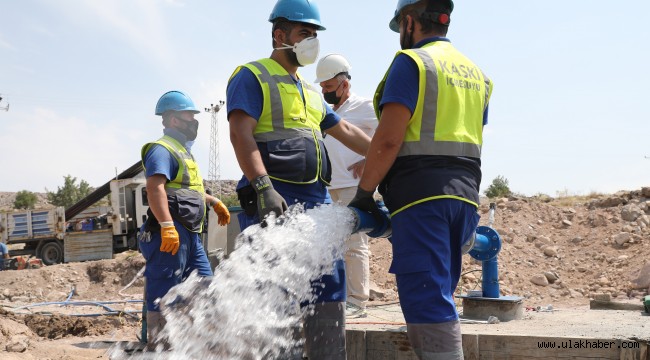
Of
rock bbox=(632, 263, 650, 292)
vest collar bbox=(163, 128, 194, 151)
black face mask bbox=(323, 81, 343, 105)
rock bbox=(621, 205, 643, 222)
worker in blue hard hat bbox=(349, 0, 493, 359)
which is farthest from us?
rock bbox=(621, 205, 643, 222)

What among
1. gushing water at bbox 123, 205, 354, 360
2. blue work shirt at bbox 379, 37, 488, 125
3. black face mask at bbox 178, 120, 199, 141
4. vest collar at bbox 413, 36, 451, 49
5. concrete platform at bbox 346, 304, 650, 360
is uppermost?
vest collar at bbox 413, 36, 451, 49

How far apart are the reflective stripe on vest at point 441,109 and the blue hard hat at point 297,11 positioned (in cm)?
74

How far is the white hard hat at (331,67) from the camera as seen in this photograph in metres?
5.61

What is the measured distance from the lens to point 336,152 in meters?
5.75

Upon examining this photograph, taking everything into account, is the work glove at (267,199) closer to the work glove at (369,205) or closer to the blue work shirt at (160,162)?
the work glove at (369,205)

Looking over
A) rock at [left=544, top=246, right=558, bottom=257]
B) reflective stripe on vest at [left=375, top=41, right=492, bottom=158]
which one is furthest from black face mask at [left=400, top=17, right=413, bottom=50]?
rock at [left=544, top=246, right=558, bottom=257]

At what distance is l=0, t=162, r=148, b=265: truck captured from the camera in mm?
23188

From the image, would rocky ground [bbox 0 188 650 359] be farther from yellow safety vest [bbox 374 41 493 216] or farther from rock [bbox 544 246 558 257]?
yellow safety vest [bbox 374 41 493 216]

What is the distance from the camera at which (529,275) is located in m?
10.4

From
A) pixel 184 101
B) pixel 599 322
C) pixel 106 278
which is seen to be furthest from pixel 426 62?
pixel 106 278

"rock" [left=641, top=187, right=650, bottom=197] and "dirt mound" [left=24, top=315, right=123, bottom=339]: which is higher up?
"rock" [left=641, top=187, right=650, bottom=197]

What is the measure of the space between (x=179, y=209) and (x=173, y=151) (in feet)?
1.42

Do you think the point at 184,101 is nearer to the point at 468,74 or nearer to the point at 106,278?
the point at 468,74

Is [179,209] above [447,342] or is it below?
above
